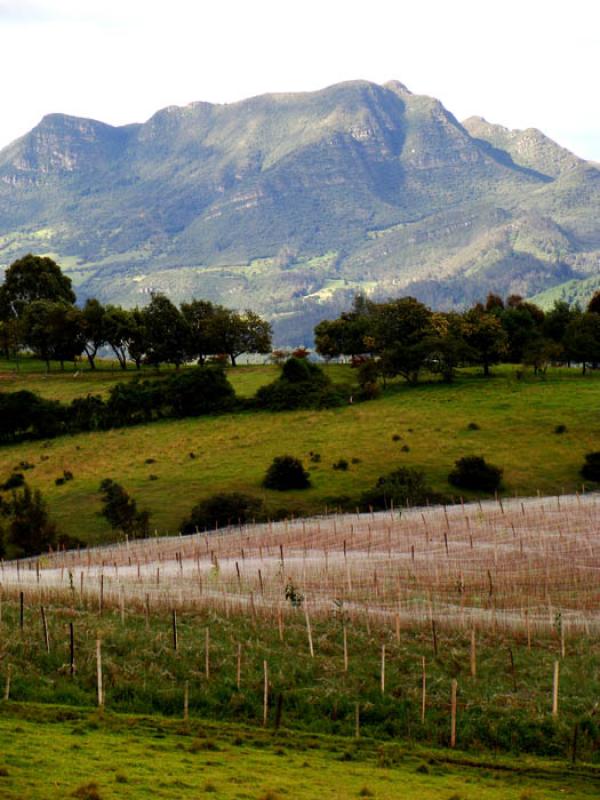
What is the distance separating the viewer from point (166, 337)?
136 meters

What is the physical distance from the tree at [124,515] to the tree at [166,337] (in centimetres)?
6447

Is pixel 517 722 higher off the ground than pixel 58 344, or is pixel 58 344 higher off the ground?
pixel 58 344

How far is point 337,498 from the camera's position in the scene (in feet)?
248

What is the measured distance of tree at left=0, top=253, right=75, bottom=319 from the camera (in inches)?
6506

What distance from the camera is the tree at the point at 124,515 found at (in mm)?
67625

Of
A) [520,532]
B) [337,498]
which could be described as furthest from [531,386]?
[520,532]

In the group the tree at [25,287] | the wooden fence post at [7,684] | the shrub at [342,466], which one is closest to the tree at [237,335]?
the tree at [25,287]

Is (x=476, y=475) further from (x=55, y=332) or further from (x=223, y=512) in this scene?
(x=55, y=332)

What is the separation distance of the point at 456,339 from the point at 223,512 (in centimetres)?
5412

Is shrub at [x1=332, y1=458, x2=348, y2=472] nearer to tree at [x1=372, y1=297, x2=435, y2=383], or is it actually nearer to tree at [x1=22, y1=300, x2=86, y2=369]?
tree at [x1=372, y1=297, x2=435, y2=383]

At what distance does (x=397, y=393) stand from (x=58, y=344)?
1948 inches

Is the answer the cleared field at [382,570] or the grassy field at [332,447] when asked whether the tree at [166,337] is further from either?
the cleared field at [382,570]

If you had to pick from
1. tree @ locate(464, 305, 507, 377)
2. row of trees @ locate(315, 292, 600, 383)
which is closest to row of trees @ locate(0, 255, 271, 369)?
row of trees @ locate(315, 292, 600, 383)

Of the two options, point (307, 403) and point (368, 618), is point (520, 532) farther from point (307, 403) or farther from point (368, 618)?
point (307, 403)
